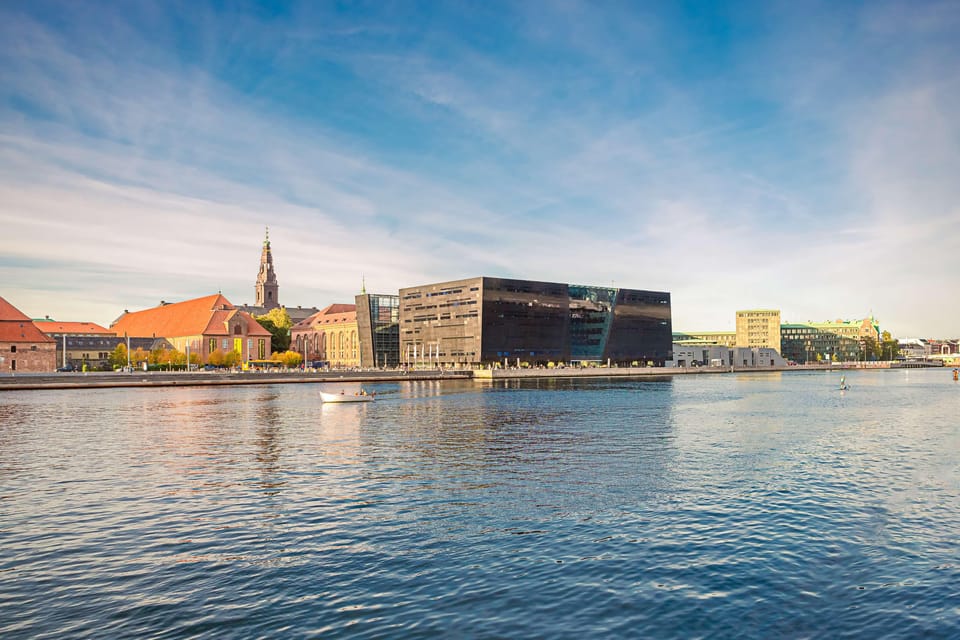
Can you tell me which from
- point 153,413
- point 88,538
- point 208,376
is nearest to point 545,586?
point 88,538

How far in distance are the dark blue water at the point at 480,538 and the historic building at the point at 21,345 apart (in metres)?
125

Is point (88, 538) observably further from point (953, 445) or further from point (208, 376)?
point (208, 376)

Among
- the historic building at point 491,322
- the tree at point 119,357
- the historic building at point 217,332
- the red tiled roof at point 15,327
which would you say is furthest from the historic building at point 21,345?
the historic building at point 491,322

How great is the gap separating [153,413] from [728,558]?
Answer: 61746 millimetres

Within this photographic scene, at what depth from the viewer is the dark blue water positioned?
589 inches

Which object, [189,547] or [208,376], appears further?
[208,376]

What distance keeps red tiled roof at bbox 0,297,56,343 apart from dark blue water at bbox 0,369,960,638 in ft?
411

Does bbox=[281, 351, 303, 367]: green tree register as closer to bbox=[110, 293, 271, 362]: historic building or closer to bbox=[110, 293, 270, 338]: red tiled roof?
bbox=[110, 293, 271, 362]: historic building

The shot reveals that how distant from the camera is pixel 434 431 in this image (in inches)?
2035

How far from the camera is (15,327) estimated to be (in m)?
150

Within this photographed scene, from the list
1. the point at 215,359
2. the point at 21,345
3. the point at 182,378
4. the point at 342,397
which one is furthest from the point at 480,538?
the point at 215,359

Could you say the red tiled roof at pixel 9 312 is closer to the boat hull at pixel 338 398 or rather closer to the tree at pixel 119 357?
the tree at pixel 119 357

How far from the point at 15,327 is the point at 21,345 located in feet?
13.2

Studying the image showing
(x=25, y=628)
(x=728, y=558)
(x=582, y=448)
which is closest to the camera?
(x=25, y=628)
